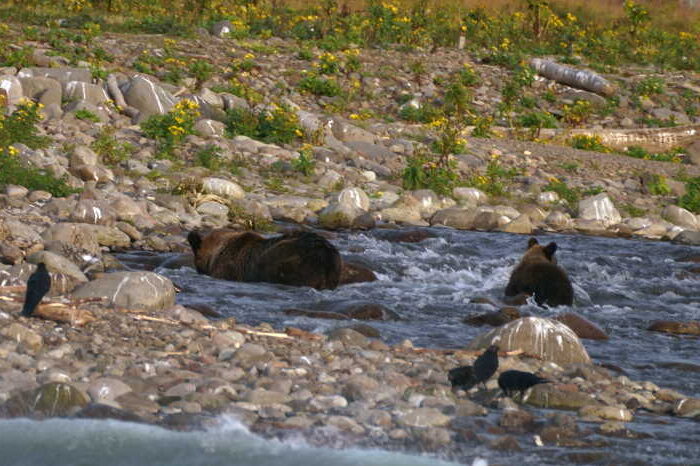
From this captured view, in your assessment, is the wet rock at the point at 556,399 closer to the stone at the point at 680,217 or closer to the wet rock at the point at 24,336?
the wet rock at the point at 24,336

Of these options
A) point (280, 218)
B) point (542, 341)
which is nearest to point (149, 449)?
point (542, 341)

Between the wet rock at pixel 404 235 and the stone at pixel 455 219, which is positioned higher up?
the stone at pixel 455 219

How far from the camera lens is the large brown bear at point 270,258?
9.84m

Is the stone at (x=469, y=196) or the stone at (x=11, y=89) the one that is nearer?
the stone at (x=469, y=196)

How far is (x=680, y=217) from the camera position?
1620 cm

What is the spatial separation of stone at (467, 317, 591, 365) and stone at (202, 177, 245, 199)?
7147 mm

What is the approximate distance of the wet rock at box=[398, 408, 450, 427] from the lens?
5.55 meters

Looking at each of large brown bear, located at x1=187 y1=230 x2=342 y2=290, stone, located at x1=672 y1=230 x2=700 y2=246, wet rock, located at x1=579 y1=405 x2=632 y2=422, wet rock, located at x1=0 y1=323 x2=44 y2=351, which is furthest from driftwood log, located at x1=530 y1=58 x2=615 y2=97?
wet rock, located at x1=0 y1=323 x2=44 y2=351

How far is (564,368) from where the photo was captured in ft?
22.9

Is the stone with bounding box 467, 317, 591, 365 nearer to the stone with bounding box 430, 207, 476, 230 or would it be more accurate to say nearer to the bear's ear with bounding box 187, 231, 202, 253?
the bear's ear with bounding box 187, 231, 202, 253

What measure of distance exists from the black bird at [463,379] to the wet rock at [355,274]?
4.01 metres

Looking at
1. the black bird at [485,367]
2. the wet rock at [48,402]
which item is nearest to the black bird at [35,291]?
the wet rock at [48,402]

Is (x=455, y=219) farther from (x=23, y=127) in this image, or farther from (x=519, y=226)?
(x=23, y=127)

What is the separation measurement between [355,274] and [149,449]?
5603 mm
